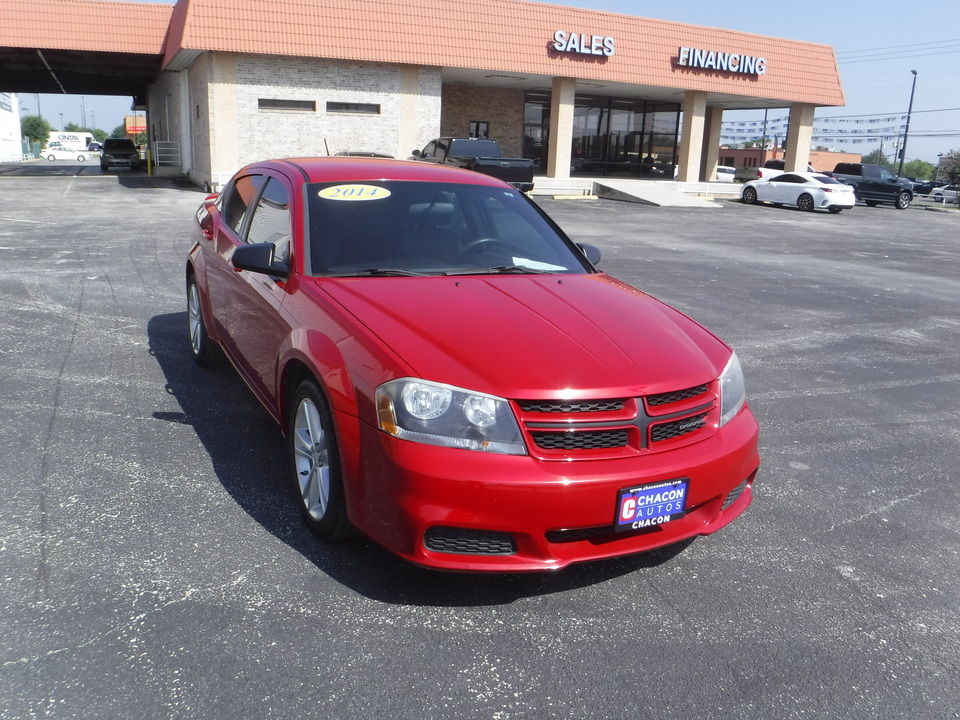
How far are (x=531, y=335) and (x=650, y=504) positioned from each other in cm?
85

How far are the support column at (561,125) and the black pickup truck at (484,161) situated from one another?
7.13 m

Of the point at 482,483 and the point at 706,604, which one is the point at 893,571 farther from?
the point at 482,483

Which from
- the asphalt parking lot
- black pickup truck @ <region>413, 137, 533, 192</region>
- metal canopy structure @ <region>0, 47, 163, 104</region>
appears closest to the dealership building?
metal canopy structure @ <region>0, 47, 163, 104</region>

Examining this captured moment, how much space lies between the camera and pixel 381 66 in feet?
88.5

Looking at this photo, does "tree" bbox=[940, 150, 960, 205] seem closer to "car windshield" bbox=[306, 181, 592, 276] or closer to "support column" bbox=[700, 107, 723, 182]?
"support column" bbox=[700, 107, 723, 182]

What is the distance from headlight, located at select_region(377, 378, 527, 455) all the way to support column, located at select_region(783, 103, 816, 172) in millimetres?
37979

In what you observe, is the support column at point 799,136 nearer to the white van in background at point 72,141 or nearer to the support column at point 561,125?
the support column at point 561,125

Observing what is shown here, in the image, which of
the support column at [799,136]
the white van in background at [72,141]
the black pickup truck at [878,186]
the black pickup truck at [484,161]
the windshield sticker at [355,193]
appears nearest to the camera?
the windshield sticker at [355,193]

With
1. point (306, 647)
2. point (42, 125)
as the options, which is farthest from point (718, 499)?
point (42, 125)

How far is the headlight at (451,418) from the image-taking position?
9.95ft

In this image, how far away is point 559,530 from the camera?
3045 mm

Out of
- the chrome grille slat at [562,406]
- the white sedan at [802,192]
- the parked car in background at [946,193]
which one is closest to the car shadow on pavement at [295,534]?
the chrome grille slat at [562,406]

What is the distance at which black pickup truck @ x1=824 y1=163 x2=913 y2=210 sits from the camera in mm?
34688

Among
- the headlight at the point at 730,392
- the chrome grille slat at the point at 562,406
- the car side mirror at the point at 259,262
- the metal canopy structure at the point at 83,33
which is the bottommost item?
the headlight at the point at 730,392
